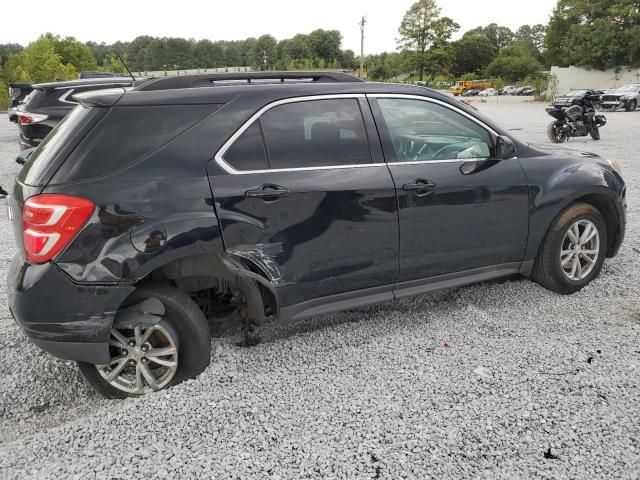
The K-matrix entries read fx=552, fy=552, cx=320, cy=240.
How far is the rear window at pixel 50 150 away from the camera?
277cm

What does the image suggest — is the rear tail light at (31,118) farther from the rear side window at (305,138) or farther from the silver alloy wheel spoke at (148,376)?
the silver alloy wheel spoke at (148,376)

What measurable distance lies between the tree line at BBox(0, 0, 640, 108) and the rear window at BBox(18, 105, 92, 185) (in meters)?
17.0

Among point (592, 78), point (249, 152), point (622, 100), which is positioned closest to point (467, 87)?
point (592, 78)

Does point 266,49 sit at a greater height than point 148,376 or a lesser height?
greater

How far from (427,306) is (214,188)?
2.07m

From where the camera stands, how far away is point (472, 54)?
103688mm

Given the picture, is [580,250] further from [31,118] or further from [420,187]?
[31,118]

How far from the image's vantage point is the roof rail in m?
3.09

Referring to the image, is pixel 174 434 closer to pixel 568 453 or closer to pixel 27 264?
pixel 27 264

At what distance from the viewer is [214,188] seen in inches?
115

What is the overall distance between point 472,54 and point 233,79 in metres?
110

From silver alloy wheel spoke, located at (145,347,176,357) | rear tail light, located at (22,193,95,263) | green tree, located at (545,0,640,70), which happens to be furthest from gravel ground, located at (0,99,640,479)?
green tree, located at (545,0,640,70)

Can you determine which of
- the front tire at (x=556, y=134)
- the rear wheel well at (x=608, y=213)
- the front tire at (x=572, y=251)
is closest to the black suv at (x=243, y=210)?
the front tire at (x=572, y=251)

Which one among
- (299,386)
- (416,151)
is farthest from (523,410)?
(416,151)
